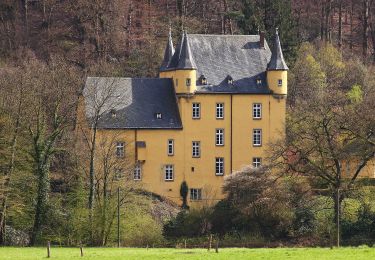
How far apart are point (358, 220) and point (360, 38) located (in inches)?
1611

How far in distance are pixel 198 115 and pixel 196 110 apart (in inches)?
12.2

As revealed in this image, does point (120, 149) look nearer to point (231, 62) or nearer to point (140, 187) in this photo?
point (140, 187)

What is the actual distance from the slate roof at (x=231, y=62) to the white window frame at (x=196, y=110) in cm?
85

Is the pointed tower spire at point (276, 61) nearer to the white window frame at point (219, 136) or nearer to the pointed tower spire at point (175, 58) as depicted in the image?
the white window frame at point (219, 136)

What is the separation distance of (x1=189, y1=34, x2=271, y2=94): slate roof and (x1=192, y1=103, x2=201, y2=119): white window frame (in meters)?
0.85

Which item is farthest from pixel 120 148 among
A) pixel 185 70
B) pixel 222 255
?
pixel 222 255

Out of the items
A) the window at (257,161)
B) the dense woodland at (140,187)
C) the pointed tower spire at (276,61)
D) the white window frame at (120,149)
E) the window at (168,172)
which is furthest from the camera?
the window at (257,161)

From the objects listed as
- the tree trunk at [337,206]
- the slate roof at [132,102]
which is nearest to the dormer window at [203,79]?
the slate roof at [132,102]

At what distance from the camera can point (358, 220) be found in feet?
201

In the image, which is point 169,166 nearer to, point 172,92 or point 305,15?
point 172,92

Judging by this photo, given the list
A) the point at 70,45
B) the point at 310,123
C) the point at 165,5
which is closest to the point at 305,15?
the point at 165,5

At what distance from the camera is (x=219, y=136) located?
72.7m

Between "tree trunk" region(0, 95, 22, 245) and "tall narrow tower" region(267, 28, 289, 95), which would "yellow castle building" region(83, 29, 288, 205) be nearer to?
"tall narrow tower" region(267, 28, 289, 95)

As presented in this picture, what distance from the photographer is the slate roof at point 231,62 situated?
238ft
